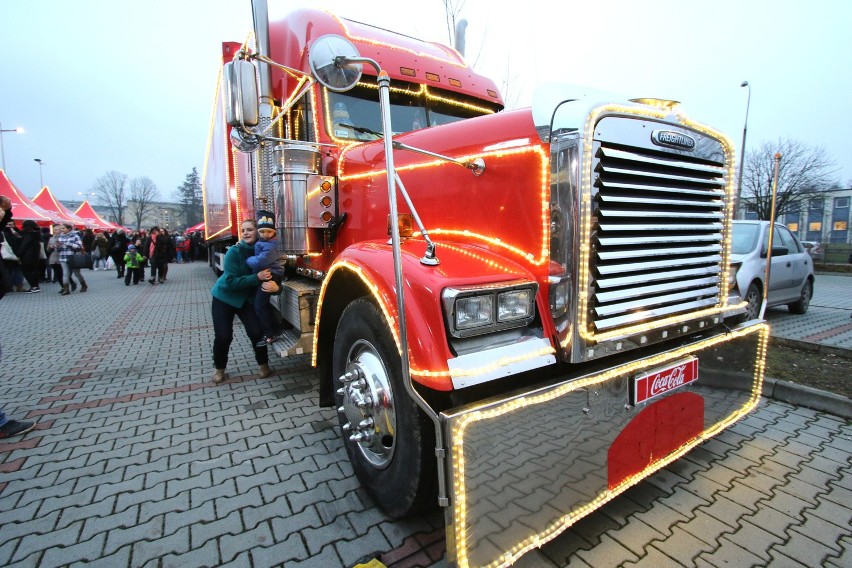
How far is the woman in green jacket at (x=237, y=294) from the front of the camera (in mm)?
4195

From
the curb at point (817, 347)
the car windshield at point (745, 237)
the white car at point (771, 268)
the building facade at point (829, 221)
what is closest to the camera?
the curb at point (817, 347)

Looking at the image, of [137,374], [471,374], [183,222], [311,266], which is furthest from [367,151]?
[183,222]

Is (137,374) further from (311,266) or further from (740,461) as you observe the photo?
(740,461)

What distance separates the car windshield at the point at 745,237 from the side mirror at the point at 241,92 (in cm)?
673

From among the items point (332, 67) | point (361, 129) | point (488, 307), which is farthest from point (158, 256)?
point (488, 307)

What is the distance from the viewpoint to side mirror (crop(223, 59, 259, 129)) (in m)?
2.71

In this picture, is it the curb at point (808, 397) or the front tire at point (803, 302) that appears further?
the front tire at point (803, 302)

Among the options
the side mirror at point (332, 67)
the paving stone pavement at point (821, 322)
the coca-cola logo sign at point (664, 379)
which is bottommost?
the paving stone pavement at point (821, 322)

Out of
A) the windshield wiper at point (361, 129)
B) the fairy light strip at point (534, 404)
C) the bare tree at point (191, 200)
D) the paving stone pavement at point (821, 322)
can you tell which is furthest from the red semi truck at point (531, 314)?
the bare tree at point (191, 200)

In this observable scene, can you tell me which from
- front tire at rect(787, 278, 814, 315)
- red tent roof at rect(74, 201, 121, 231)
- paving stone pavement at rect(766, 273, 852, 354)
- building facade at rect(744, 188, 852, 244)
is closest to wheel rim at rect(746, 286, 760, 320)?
paving stone pavement at rect(766, 273, 852, 354)

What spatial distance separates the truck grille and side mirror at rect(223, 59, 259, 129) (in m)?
2.09

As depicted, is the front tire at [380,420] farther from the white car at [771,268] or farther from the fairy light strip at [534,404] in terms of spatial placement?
the white car at [771,268]

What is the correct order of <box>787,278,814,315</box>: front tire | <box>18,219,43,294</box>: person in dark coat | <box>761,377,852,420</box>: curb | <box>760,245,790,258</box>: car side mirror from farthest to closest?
<box>18,219,43,294</box>: person in dark coat → <box>787,278,814,315</box>: front tire → <box>760,245,790,258</box>: car side mirror → <box>761,377,852,420</box>: curb

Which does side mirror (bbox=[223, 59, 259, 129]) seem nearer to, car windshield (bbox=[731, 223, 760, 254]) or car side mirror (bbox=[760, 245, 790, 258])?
car windshield (bbox=[731, 223, 760, 254])
